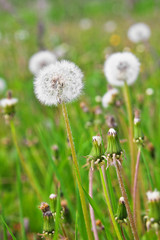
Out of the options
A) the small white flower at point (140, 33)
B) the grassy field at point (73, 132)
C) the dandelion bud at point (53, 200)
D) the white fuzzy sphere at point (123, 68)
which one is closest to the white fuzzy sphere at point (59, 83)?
the grassy field at point (73, 132)

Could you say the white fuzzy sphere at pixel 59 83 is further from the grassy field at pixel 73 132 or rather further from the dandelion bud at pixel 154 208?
the dandelion bud at pixel 154 208

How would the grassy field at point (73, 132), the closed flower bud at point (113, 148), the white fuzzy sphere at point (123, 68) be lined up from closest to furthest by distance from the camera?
the closed flower bud at point (113, 148), the grassy field at point (73, 132), the white fuzzy sphere at point (123, 68)

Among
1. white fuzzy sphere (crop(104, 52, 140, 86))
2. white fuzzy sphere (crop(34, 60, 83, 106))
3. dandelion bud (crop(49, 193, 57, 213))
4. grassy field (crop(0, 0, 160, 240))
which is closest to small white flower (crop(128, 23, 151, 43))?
grassy field (crop(0, 0, 160, 240))

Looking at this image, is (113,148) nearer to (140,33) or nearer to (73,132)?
(73,132)

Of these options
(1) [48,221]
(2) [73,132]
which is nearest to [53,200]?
(1) [48,221]

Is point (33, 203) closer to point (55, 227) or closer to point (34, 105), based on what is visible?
point (55, 227)

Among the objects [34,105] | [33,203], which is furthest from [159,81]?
[33,203]
